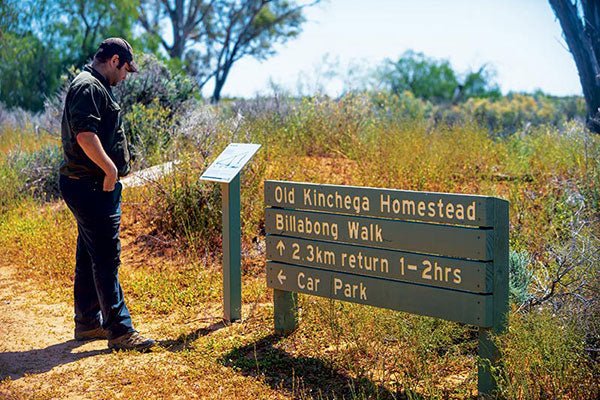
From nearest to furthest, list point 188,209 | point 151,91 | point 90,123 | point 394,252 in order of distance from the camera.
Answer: point 394,252, point 90,123, point 188,209, point 151,91

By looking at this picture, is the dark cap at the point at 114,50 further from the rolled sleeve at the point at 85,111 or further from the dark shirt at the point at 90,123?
the rolled sleeve at the point at 85,111

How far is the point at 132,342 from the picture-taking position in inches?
226

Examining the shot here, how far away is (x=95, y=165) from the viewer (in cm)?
565

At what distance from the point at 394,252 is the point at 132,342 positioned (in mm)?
2007

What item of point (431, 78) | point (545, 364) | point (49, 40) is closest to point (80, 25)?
point (49, 40)

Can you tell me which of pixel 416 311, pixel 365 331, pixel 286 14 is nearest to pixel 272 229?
pixel 365 331

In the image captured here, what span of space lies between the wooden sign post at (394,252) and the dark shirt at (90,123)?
1.11 meters

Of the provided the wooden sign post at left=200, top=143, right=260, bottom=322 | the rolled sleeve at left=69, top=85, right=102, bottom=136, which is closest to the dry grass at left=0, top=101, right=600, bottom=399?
the wooden sign post at left=200, top=143, right=260, bottom=322

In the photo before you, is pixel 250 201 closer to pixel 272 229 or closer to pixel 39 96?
pixel 272 229

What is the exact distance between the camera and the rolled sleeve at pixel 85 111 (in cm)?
545

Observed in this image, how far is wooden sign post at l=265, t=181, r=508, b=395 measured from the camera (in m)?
4.55

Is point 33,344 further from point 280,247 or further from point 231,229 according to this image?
point 280,247

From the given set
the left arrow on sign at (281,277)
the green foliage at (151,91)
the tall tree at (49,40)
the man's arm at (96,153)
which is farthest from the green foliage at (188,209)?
the tall tree at (49,40)

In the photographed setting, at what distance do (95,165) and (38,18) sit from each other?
946 inches
